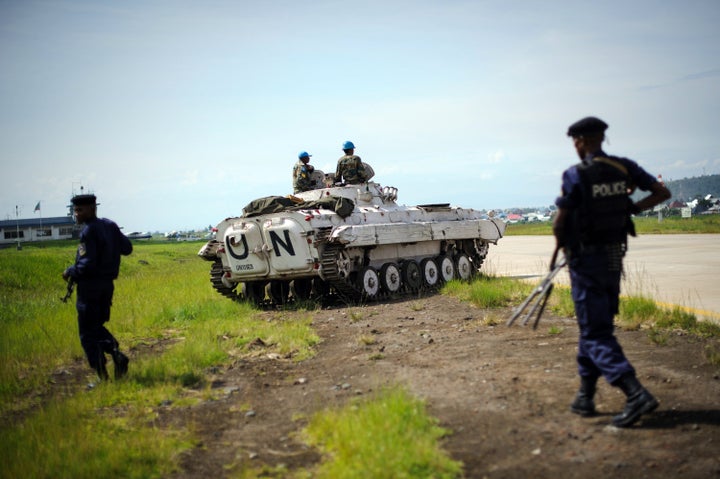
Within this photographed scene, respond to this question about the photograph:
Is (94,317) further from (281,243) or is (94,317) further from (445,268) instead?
(445,268)

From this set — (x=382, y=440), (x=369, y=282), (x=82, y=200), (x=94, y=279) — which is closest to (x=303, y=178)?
(x=369, y=282)

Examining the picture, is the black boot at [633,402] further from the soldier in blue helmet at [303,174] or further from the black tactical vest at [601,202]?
the soldier in blue helmet at [303,174]

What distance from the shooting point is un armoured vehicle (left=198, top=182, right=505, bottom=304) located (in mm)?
14391

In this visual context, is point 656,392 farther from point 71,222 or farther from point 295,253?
point 71,222

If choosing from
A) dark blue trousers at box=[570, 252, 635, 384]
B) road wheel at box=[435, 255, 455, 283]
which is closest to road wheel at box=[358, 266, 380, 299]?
road wheel at box=[435, 255, 455, 283]

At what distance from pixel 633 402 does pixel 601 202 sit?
142cm

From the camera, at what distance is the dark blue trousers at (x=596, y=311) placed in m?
5.53

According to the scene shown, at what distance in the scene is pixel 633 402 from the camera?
17.5ft

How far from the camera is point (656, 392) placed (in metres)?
6.29

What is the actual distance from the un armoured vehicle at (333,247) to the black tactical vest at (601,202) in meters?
8.62

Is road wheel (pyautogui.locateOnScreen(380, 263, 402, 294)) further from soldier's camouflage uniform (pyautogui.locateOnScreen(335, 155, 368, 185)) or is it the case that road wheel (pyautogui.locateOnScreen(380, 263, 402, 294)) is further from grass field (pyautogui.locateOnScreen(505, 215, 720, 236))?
grass field (pyautogui.locateOnScreen(505, 215, 720, 236))

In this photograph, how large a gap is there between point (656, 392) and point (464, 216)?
42.4 feet

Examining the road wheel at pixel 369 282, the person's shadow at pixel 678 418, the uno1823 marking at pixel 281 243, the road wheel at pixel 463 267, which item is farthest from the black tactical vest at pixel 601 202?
the road wheel at pixel 463 267

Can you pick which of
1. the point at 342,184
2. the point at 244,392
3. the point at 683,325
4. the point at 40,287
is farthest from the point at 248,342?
the point at 40,287
